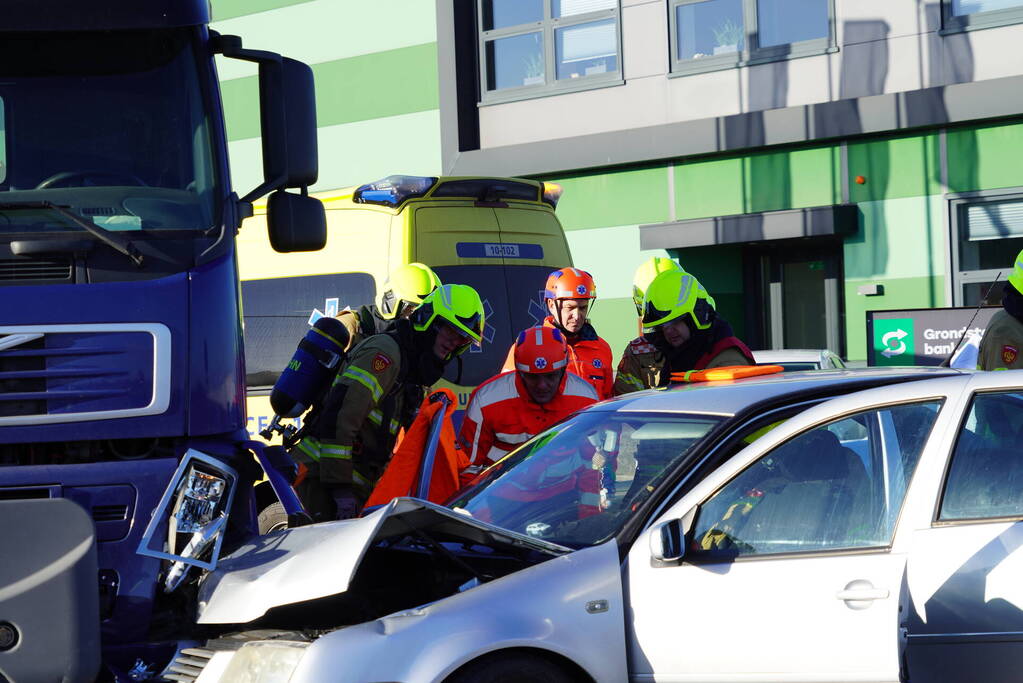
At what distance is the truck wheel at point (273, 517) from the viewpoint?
5399 mm

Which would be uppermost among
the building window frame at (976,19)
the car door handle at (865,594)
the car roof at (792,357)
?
the building window frame at (976,19)

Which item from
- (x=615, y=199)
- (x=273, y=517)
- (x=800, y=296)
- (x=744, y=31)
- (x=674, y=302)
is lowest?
(x=273, y=517)

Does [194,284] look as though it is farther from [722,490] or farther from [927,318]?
[927,318]

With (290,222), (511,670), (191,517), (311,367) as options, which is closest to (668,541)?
(511,670)

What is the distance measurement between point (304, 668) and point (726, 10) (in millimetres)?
12528

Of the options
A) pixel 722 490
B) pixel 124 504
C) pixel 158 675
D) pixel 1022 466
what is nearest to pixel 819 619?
pixel 722 490

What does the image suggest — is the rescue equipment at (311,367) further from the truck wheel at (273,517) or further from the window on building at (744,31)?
the window on building at (744,31)

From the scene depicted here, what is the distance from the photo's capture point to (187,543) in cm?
454

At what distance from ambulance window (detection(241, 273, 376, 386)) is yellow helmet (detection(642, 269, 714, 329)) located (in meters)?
2.32

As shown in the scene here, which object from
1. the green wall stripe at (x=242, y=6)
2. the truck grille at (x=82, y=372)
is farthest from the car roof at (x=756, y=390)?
the green wall stripe at (x=242, y=6)

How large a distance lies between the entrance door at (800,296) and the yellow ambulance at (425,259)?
21.3ft

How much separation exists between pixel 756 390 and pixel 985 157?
973 centimetres

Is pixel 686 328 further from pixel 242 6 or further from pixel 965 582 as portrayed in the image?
pixel 242 6

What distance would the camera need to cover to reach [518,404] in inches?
262
